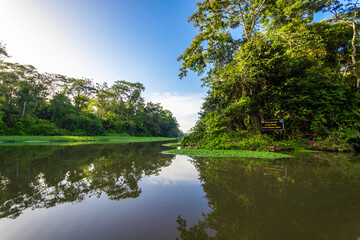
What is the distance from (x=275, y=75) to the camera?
10203mm

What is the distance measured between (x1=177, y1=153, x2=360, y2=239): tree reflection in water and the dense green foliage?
220 inches

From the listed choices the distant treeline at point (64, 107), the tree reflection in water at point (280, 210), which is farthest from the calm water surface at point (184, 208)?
the distant treeline at point (64, 107)

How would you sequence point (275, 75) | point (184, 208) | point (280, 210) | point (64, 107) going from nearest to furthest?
point (280, 210) → point (184, 208) → point (275, 75) → point (64, 107)

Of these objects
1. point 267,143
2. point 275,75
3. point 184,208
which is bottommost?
point 184,208

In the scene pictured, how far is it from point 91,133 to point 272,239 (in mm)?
39409

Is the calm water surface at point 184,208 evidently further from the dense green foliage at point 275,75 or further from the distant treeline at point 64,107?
the distant treeline at point 64,107

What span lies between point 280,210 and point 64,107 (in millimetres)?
40882

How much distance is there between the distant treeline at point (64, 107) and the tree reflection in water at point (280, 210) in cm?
3424

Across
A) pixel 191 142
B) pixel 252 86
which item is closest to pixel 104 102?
pixel 191 142

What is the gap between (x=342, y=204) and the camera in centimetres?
204

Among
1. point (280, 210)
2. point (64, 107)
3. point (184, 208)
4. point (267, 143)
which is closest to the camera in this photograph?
point (280, 210)

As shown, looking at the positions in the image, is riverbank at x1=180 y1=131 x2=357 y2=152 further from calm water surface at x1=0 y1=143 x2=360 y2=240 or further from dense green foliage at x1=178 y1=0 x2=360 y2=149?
calm water surface at x1=0 y1=143 x2=360 y2=240

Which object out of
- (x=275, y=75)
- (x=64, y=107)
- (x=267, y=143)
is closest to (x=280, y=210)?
(x=267, y=143)

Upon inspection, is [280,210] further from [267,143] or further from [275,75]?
[275,75]
